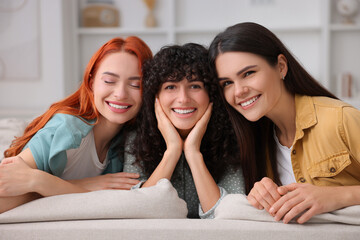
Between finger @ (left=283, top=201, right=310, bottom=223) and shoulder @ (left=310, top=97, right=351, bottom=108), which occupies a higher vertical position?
shoulder @ (left=310, top=97, right=351, bottom=108)

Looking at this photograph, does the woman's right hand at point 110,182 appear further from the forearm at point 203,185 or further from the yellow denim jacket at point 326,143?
the yellow denim jacket at point 326,143

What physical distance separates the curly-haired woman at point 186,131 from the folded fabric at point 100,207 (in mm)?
350

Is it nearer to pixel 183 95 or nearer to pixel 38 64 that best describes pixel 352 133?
pixel 183 95

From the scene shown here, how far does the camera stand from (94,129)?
6.33ft

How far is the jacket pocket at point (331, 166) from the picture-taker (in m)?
1.51

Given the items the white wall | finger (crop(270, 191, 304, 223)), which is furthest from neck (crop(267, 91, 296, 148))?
the white wall

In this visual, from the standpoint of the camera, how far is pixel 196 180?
1665mm

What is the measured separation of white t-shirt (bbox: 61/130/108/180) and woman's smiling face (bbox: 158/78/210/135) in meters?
0.42

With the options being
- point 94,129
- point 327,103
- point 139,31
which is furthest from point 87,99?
point 139,31

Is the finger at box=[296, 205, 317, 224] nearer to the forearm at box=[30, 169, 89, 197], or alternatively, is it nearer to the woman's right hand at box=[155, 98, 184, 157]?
the woman's right hand at box=[155, 98, 184, 157]

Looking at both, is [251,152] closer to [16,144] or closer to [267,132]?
[267,132]

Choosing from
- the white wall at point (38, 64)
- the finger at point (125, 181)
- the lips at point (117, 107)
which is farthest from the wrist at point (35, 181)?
the white wall at point (38, 64)

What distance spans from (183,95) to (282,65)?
1.55ft

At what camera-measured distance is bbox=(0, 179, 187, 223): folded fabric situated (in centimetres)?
125
